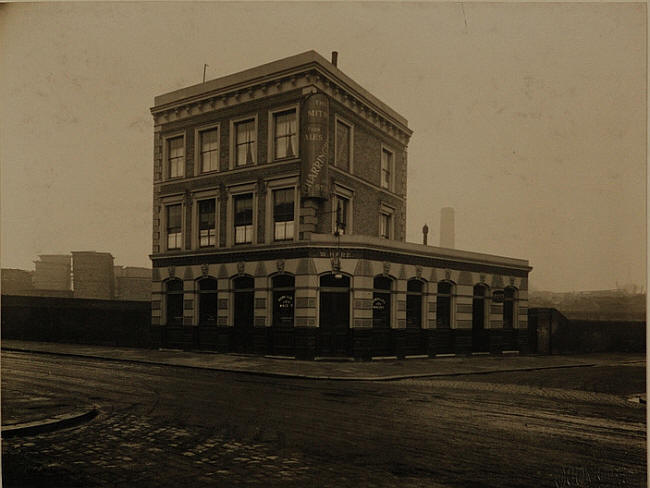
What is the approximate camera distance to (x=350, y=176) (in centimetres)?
1780

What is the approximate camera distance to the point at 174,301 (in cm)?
1731

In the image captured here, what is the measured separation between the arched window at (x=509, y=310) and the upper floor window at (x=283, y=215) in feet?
29.0

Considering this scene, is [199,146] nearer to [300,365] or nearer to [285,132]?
[285,132]

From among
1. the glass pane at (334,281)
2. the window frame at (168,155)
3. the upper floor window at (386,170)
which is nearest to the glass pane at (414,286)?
the glass pane at (334,281)

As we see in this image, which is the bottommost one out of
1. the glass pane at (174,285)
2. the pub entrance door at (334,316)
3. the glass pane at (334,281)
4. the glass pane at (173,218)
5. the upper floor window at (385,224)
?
the pub entrance door at (334,316)

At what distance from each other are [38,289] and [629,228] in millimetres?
12306

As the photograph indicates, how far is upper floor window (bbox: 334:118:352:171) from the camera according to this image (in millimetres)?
16672

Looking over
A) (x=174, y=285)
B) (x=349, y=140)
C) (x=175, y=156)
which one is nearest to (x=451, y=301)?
(x=349, y=140)

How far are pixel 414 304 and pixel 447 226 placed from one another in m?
8.35

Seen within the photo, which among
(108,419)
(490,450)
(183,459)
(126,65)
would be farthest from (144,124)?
(490,450)

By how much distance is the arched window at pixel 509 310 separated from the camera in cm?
2062

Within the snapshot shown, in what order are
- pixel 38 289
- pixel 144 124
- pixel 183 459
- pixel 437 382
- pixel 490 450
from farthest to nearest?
pixel 437 382
pixel 38 289
pixel 144 124
pixel 490 450
pixel 183 459

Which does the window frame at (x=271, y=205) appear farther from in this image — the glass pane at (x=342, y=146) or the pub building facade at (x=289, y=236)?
the glass pane at (x=342, y=146)

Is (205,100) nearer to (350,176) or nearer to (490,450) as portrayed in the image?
(350,176)
